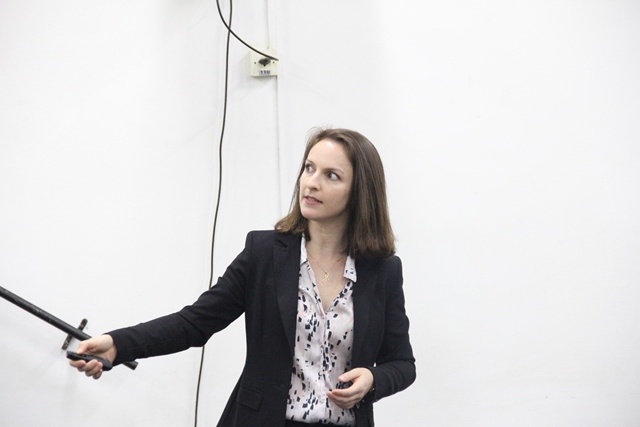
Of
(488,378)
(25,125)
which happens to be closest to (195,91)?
(25,125)

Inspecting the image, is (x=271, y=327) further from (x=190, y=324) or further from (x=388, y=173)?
(x=388, y=173)

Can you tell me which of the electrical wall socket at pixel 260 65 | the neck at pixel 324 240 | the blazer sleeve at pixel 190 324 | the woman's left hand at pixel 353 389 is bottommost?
the woman's left hand at pixel 353 389

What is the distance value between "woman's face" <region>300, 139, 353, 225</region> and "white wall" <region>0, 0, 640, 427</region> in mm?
902

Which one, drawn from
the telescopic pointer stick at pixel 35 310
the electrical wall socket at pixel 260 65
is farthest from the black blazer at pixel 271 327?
the electrical wall socket at pixel 260 65

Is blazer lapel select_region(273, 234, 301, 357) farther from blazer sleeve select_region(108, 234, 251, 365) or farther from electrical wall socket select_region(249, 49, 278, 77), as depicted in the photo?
electrical wall socket select_region(249, 49, 278, 77)

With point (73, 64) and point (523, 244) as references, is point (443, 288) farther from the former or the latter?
point (73, 64)

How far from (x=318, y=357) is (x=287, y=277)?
0.63 feet

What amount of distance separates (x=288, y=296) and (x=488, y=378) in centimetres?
138

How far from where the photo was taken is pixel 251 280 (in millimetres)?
1536

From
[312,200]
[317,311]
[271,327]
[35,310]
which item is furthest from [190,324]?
[35,310]

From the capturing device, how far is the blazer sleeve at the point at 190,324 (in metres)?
1.39

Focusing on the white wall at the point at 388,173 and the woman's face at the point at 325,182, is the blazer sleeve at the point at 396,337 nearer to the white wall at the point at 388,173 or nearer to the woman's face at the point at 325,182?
the woman's face at the point at 325,182

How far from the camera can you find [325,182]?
60.6 inches

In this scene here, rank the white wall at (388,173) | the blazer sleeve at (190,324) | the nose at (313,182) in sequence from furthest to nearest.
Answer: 1. the white wall at (388,173)
2. the nose at (313,182)
3. the blazer sleeve at (190,324)
